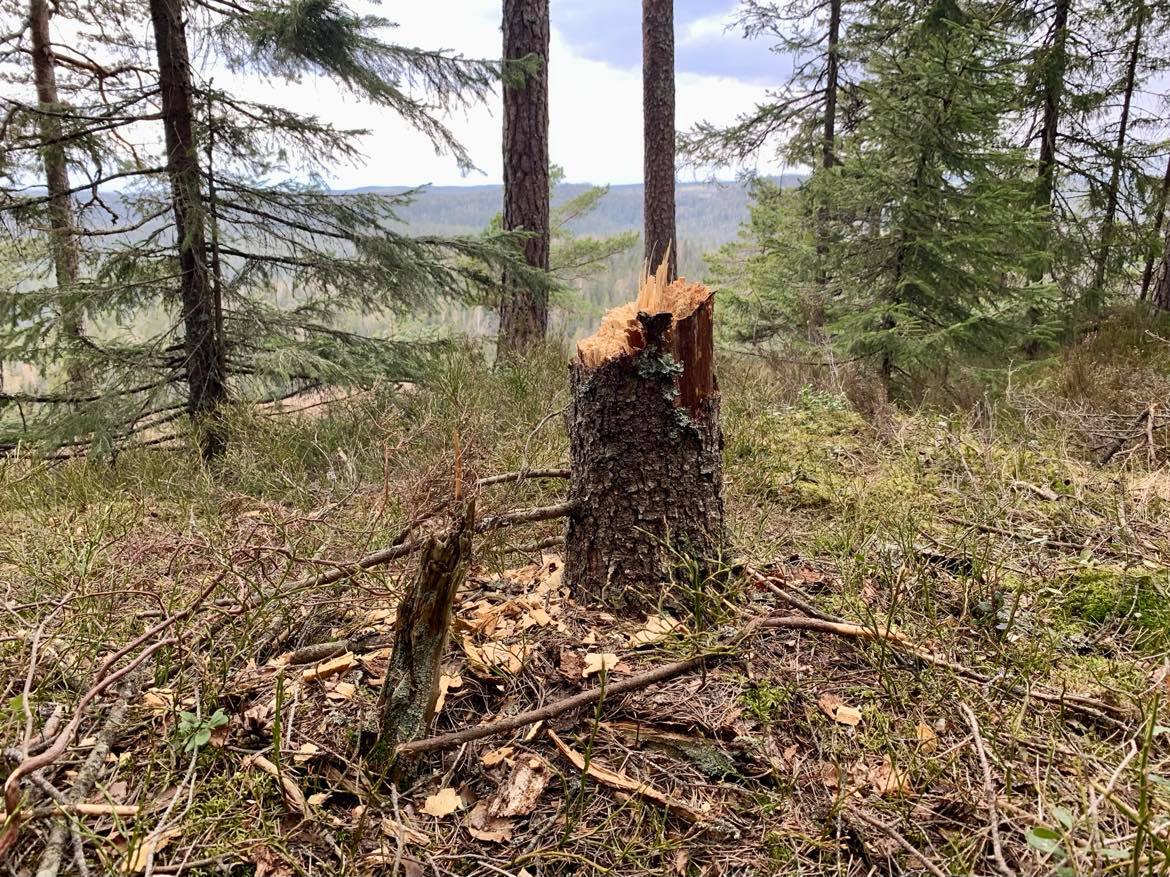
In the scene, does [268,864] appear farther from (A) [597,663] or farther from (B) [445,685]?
(A) [597,663]

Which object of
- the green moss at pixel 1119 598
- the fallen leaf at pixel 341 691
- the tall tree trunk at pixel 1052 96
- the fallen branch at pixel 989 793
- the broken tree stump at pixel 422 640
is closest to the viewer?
the fallen branch at pixel 989 793

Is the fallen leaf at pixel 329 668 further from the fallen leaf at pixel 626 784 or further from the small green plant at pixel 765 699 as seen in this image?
the small green plant at pixel 765 699

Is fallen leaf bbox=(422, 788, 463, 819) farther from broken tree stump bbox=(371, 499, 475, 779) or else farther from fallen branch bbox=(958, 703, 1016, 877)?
fallen branch bbox=(958, 703, 1016, 877)

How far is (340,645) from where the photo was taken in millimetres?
2102

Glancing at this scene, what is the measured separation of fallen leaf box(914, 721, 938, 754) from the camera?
1670 millimetres

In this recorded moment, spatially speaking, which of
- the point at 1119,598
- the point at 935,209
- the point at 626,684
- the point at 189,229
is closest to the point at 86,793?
the point at 626,684

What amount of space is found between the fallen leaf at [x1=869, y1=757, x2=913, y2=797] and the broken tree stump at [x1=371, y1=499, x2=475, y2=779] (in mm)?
1202

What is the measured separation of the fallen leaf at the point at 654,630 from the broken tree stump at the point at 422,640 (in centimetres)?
70

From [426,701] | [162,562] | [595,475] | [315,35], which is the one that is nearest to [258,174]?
[315,35]

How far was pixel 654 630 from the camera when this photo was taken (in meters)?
2.17

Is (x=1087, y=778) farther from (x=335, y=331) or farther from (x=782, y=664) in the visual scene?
(x=335, y=331)

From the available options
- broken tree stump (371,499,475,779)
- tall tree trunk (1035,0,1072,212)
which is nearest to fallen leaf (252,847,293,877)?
broken tree stump (371,499,475,779)

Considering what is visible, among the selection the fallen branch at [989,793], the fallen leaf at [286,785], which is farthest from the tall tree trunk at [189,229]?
the fallen branch at [989,793]

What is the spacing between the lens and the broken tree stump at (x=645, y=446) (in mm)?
2244
